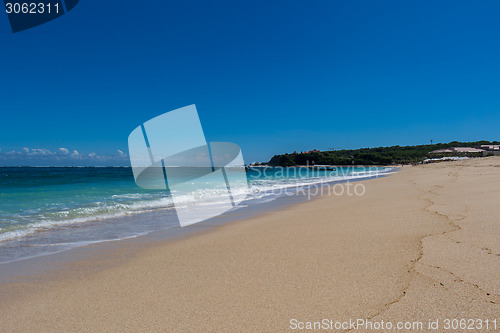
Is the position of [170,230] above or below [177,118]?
below

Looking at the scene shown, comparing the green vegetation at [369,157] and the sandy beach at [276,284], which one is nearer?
the sandy beach at [276,284]

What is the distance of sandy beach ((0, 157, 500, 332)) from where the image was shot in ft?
6.77

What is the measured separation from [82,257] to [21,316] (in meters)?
1.99

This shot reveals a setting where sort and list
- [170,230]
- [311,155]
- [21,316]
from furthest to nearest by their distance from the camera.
A: [311,155] → [170,230] → [21,316]

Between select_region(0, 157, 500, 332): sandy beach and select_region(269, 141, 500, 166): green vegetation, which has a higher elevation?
select_region(269, 141, 500, 166): green vegetation

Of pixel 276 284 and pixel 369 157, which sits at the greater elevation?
pixel 369 157

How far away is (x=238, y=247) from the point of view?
4.21 m

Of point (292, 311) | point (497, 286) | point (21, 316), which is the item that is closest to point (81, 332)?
point (21, 316)

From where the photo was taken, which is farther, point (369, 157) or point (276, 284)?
point (369, 157)

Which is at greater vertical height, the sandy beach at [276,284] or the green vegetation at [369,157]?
the green vegetation at [369,157]

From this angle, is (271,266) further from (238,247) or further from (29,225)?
(29,225)

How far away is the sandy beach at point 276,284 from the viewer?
206 cm

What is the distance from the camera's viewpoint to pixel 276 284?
8.66ft

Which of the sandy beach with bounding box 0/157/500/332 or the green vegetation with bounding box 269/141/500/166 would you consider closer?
the sandy beach with bounding box 0/157/500/332
